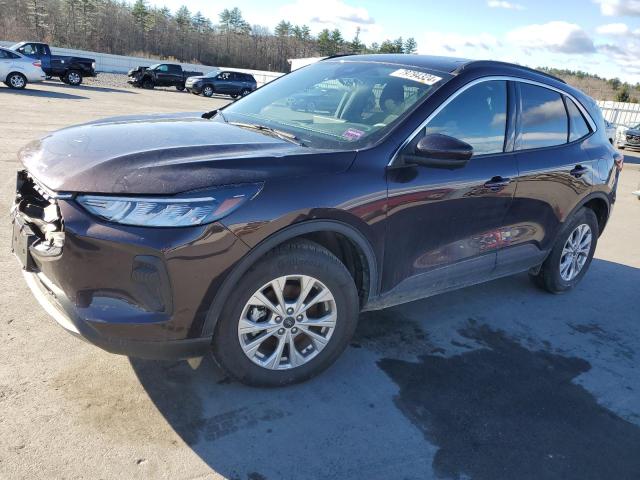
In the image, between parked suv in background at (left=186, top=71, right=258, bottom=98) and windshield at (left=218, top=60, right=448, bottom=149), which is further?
parked suv in background at (left=186, top=71, right=258, bottom=98)

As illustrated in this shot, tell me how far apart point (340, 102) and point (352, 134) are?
0.52 meters

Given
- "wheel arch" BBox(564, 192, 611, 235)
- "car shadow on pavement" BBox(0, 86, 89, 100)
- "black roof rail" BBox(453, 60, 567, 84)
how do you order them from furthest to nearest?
"car shadow on pavement" BBox(0, 86, 89, 100) < "wheel arch" BBox(564, 192, 611, 235) < "black roof rail" BBox(453, 60, 567, 84)

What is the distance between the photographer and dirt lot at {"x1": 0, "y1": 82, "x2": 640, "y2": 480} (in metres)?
2.50

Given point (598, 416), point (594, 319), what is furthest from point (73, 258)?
point (594, 319)

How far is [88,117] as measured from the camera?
48.1ft

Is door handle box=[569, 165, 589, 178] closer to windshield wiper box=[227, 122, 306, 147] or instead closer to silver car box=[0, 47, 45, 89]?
windshield wiper box=[227, 122, 306, 147]

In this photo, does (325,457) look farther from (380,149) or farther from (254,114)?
(254,114)

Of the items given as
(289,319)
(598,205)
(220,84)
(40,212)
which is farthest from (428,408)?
(220,84)

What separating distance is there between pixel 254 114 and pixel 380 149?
3.87ft

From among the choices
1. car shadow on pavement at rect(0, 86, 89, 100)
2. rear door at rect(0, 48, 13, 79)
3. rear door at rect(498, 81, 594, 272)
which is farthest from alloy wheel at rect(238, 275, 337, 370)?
rear door at rect(0, 48, 13, 79)

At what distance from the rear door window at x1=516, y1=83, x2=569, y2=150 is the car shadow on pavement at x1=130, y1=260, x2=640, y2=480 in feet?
4.71

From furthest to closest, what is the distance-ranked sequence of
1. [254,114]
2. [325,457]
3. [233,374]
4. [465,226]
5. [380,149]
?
1. [254,114]
2. [465,226]
3. [380,149]
4. [233,374]
5. [325,457]

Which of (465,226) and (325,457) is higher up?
(465,226)

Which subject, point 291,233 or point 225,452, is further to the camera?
point 291,233
